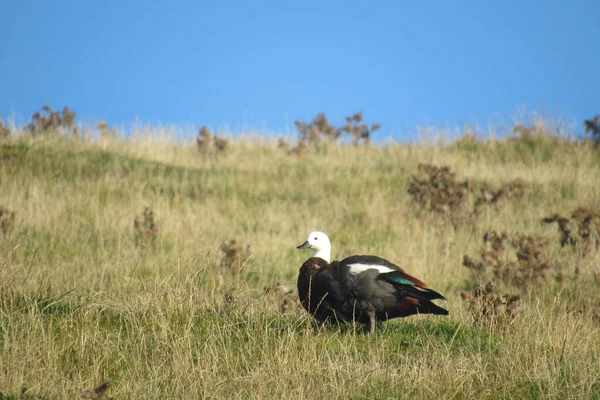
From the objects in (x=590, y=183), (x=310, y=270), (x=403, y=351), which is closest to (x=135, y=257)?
(x=310, y=270)

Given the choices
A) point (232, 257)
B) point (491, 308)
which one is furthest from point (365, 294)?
point (232, 257)

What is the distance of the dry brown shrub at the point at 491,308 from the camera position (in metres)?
6.83

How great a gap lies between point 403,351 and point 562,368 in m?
1.29

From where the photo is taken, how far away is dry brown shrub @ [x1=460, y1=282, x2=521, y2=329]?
22.4 feet

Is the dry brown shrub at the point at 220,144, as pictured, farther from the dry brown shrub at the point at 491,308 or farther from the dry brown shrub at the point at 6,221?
the dry brown shrub at the point at 491,308

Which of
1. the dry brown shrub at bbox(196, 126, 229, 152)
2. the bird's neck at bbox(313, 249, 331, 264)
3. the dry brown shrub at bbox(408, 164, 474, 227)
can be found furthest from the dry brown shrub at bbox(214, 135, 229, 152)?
the bird's neck at bbox(313, 249, 331, 264)

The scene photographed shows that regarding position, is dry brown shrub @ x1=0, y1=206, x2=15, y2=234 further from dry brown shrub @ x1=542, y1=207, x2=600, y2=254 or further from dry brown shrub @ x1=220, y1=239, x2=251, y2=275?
dry brown shrub @ x1=542, y1=207, x2=600, y2=254

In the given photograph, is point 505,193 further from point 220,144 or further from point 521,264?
point 220,144

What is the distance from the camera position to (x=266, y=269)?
11.6m

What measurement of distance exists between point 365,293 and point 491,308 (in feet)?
5.11

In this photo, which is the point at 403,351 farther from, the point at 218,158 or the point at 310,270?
the point at 218,158

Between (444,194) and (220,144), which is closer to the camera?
(444,194)

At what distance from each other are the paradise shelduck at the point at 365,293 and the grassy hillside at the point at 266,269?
25 centimetres

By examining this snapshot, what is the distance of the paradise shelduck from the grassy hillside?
9.8 inches
